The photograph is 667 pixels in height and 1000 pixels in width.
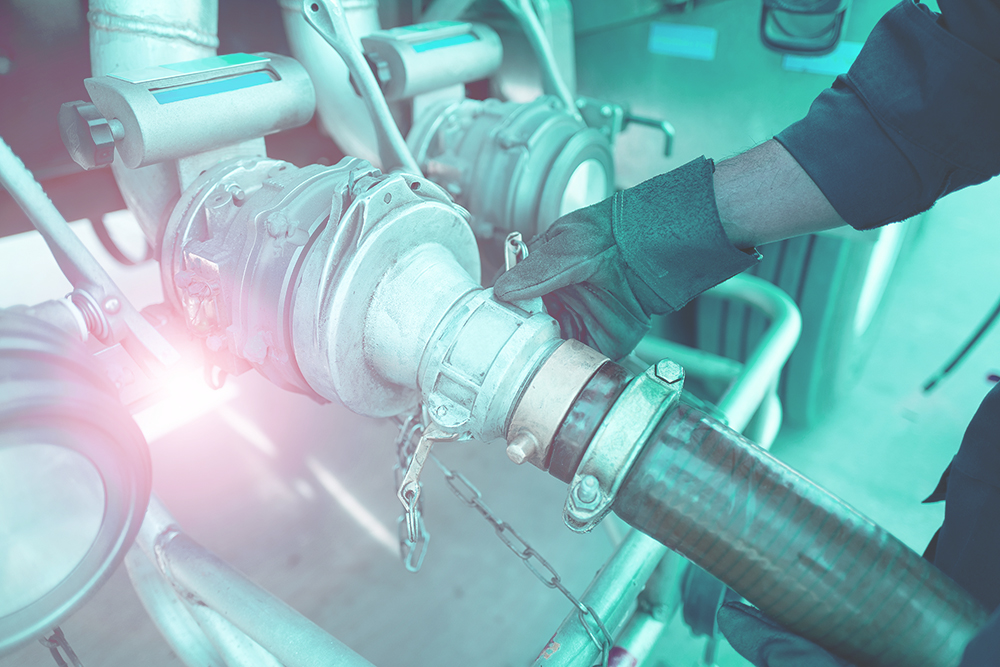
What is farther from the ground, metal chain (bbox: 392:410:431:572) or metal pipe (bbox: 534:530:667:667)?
metal chain (bbox: 392:410:431:572)

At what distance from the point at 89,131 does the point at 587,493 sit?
66cm

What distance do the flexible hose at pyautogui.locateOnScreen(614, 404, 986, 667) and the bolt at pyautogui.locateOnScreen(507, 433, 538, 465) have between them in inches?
3.6

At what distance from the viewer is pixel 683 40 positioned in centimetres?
133

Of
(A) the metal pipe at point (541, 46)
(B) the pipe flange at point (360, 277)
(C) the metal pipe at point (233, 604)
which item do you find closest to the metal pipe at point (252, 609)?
(C) the metal pipe at point (233, 604)

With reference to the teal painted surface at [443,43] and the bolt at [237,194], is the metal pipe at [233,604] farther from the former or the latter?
the teal painted surface at [443,43]

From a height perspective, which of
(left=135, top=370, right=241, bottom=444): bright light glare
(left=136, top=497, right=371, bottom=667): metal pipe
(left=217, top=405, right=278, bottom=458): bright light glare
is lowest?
(left=217, top=405, right=278, bottom=458): bright light glare

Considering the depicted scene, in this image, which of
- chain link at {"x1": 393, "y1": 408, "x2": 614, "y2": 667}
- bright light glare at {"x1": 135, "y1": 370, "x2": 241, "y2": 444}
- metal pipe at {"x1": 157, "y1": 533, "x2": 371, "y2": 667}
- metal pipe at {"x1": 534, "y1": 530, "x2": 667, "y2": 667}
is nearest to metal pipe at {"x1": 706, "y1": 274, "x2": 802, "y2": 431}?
metal pipe at {"x1": 534, "y1": 530, "x2": 667, "y2": 667}

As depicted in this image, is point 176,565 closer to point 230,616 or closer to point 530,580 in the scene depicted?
point 230,616

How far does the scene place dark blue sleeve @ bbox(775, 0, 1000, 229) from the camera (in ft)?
1.99

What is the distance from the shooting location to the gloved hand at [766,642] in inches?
22.6

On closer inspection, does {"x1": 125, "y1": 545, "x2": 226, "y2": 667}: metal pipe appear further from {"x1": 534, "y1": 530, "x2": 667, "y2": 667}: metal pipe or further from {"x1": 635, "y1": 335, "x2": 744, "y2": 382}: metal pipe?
{"x1": 635, "y1": 335, "x2": 744, "y2": 382}: metal pipe

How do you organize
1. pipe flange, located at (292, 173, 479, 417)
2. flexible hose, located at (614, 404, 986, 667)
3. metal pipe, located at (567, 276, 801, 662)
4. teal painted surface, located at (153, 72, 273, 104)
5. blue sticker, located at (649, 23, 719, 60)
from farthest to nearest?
blue sticker, located at (649, 23, 719, 60), metal pipe, located at (567, 276, 801, 662), teal painted surface, located at (153, 72, 273, 104), pipe flange, located at (292, 173, 479, 417), flexible hose, located at (614, 404, 986, 667)

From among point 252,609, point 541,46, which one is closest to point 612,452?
point 252,609

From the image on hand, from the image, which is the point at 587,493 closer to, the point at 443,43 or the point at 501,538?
the point at 501,538
